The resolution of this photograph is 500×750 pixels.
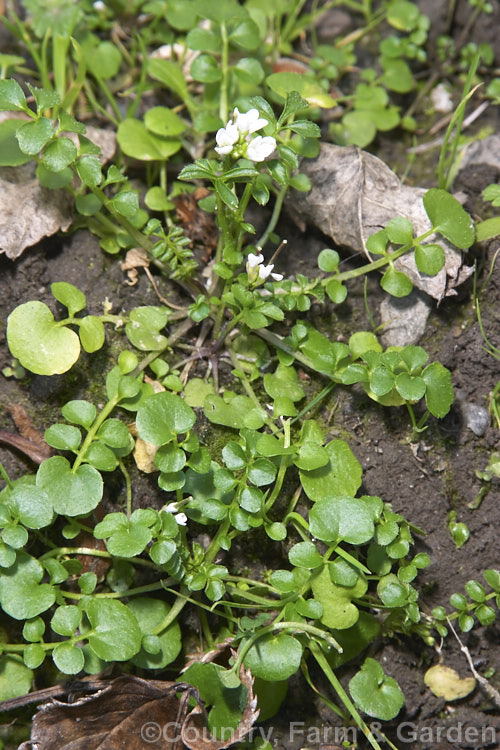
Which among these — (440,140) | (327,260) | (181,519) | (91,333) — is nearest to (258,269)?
(327,260)

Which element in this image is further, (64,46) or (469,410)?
(64,46)

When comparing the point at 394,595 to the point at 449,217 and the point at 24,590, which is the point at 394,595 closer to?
the point at 24,590

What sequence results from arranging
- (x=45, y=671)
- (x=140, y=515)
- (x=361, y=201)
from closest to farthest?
1. (x=140, y=515)
2. (x=45, y=671)
3. (x=361, y=201)

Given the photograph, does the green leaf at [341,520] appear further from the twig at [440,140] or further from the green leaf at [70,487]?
the twig at [440,140]

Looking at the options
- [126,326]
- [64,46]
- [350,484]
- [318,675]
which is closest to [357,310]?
[350,484]

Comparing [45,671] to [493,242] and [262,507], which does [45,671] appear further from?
[493,242]

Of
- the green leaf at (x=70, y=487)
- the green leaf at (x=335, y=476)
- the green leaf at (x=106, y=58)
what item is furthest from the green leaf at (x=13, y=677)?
the green leaf at (x=106, y=58)
